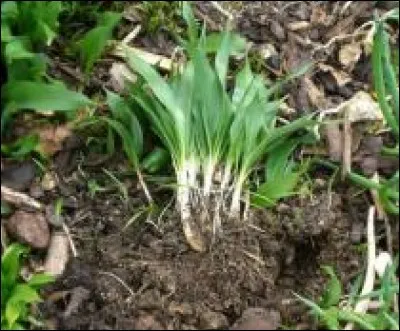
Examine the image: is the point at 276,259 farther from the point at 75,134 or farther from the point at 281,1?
the point at 281,1

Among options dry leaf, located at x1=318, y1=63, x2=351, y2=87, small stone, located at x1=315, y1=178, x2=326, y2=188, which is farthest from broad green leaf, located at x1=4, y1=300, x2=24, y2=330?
dry leaf, located at x1=318, y1=63, x2=351, y2=87

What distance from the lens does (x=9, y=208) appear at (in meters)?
2.36

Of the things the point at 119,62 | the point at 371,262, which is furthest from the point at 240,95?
the point at 371,262

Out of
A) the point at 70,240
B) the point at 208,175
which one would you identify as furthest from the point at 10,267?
the point at 208,175

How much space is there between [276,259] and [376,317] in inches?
11.9

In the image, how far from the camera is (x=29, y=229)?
235cm

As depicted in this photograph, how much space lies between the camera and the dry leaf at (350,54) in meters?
2.89

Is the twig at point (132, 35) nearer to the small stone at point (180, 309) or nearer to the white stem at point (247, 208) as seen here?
the white stem at point (247, 208)

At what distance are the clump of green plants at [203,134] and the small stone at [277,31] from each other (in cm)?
40

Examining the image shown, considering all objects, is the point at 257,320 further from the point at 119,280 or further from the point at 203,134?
the point at 203,134

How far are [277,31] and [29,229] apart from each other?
103 centimetres

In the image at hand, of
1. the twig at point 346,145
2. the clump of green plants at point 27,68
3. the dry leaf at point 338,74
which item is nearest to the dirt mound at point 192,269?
the twig at point 346,145

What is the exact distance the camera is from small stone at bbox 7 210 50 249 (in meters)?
2.33

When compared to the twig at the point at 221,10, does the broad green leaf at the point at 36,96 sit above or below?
below
